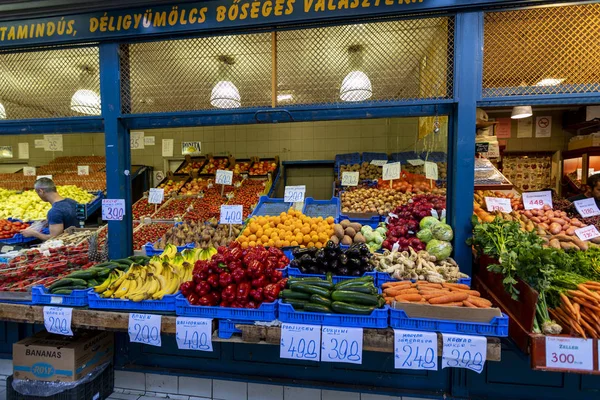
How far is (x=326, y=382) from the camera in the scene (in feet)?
8.89

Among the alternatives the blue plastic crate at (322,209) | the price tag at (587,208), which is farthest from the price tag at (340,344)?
the price tag at (587,208)

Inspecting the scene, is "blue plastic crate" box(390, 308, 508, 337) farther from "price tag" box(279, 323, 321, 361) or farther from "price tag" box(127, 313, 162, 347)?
"price tag" box(127, 313, 162, 347)

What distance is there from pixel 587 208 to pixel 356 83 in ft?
8.83

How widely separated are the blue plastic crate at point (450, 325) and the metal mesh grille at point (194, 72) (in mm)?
2068

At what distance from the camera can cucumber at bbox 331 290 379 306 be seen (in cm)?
209

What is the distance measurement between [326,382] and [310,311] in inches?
38.9

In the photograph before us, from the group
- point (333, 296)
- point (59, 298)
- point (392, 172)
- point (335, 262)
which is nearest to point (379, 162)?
point (392, 172)

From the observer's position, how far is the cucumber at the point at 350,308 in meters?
2.05

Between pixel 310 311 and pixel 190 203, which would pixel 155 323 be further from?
pixel 190 203

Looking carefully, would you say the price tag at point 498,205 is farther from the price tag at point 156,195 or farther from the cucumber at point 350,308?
the price tag at point 156,195

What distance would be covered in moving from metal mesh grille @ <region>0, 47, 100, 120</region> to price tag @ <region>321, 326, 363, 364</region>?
10.3ft

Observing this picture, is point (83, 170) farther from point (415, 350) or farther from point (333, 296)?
point (415, 350)

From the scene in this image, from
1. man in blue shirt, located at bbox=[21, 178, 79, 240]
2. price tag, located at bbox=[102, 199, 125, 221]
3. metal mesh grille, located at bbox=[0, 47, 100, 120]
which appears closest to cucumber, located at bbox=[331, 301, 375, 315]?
price tag, located at bbox=[102, 199, 125, 221]

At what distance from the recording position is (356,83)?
276 centimetres
